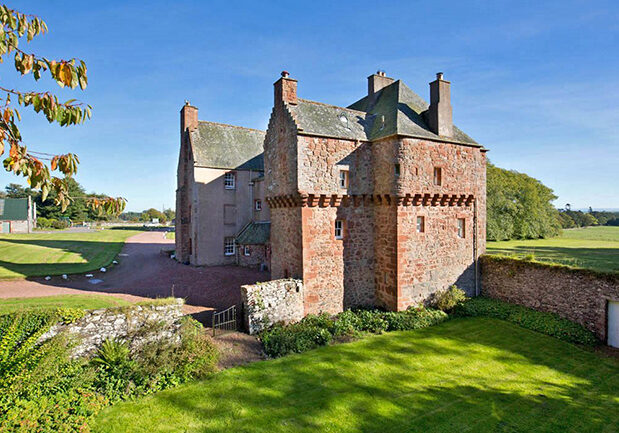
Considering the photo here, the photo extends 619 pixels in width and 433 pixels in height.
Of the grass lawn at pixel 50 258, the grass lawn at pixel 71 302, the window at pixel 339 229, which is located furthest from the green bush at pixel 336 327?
the grass lawn at pixel 50 258

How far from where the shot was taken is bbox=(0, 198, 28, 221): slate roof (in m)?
57.9

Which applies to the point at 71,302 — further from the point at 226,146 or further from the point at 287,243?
the point at 226,146

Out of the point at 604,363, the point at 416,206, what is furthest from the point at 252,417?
the point at 604,363

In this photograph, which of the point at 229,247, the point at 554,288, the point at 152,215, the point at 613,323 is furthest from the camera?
the point at 152,215

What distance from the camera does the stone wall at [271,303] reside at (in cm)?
1561

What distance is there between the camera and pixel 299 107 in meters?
18.8

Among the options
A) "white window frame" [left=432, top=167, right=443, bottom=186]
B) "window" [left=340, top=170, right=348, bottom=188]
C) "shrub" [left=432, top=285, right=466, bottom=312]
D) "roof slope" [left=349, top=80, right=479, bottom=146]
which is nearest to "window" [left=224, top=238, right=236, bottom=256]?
"window" [left=340, top=170, right=348, bottom=188]

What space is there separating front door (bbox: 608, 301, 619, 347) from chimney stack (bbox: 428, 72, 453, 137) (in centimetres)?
1197

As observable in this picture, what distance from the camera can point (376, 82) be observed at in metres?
23.0

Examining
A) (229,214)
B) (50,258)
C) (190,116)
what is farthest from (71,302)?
(190,116)

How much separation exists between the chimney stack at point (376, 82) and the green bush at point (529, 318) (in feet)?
50.2

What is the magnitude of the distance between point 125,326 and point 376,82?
21163 millimetres

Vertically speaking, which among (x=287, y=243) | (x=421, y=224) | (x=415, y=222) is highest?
(x=415, y=222)

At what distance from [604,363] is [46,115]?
21.0m
